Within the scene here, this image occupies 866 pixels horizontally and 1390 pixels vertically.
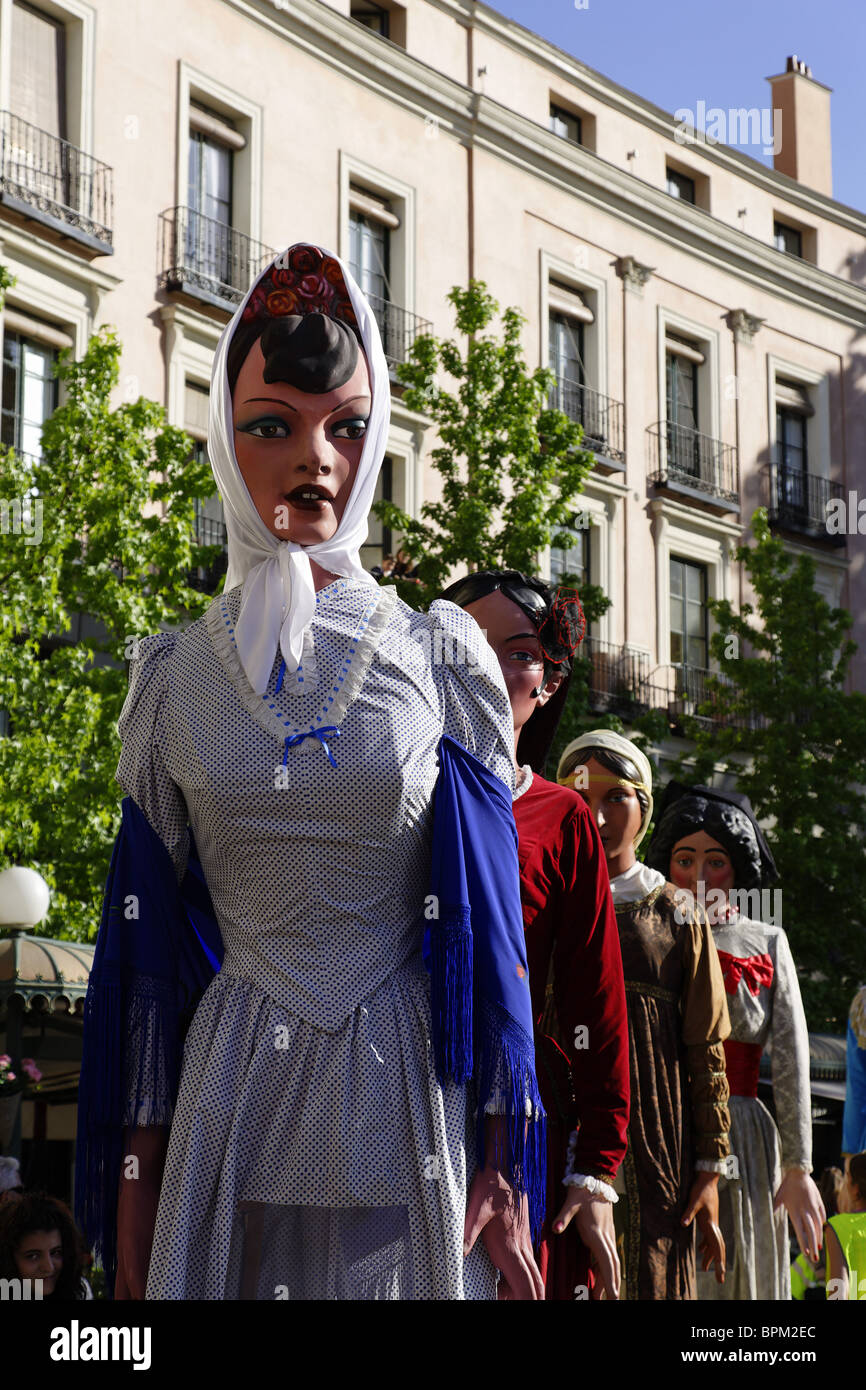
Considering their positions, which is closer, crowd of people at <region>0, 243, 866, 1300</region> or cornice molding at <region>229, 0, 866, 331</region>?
crowd of people at <region>0, 243, 866, 1300</region>

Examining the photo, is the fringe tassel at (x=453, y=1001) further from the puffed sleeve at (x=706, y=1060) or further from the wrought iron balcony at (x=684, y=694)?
the wrought iron balcony at (x=684, y=694)

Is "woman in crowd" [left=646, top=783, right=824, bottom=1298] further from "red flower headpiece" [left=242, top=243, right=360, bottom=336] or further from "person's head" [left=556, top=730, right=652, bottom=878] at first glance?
"red flower headpiece" [left=242, top=243, right=360, bottom=336]

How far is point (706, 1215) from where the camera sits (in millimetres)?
4441

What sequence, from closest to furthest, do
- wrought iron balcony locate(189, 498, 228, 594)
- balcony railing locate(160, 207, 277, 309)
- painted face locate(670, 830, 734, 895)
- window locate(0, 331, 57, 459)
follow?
painted face locate(670, 830, 734, 895) → window locate(0, 331, 57, 459) → wrought iron balcony locate(189, 498, 228, 594) → balcony railing locate(160, 207, 277, 309)

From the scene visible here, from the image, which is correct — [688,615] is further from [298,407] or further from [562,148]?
[298,407]

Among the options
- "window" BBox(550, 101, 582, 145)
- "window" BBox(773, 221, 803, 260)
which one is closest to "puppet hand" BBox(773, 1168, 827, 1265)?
"window" BBox(550, 101, 582, 145)

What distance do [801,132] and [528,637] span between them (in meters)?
32.0

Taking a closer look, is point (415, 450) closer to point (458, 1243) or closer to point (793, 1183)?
point (793, 1183)

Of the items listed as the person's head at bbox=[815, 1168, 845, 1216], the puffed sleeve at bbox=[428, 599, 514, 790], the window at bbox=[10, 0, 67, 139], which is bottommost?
the person's head at bbox=[815, 1168, 845, 1216]

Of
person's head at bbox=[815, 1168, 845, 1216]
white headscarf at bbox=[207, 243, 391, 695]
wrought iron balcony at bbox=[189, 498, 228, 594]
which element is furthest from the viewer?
wrought iron balcony at bbox=[189, 498, 228, 594]

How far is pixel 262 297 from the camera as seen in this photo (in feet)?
9.45

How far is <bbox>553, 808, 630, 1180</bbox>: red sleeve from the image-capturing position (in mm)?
3113

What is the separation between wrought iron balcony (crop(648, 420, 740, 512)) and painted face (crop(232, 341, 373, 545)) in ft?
84.3

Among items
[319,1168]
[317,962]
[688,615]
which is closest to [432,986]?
[317,962]
